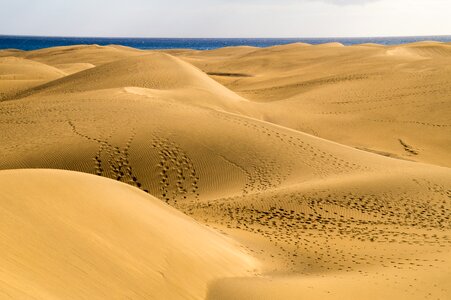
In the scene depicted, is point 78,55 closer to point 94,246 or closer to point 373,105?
point 373,105

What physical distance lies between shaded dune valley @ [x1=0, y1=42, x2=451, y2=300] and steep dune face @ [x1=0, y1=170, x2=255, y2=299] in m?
0.03

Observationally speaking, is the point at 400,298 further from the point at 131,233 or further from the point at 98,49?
the point at 98,49

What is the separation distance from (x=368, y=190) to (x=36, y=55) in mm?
74754

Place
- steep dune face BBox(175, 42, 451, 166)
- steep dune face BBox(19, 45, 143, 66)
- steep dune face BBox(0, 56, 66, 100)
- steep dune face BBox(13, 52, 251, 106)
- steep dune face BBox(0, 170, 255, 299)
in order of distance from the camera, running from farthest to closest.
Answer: steep dune face BBox(19, 45, 143, 66) → steep dune face BBox(0, 56, 66, 100) → steep dune face BBox(13, 52, 251, 106) → steep dune face BBox(175, 42, 451, 166) → steep dune face BBox(0, 170, 255, 299)

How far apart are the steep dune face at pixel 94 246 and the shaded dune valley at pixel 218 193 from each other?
0.03 metres

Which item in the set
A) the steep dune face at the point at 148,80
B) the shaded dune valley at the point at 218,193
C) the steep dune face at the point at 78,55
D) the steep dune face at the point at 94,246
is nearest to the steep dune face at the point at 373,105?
the shaded dune valley at the point at 218,193

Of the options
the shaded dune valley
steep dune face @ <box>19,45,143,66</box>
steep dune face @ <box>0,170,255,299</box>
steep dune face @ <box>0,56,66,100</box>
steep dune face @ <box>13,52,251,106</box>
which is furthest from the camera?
steep dune face @ <box>19,45,143,66</box>

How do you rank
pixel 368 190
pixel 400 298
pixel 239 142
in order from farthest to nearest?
pixel 239 142, pixel 368 190, pixel 400 298

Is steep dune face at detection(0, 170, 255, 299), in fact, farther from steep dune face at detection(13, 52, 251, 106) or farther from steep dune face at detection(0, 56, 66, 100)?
steep dune face at detection(0, 56, 66, 100)

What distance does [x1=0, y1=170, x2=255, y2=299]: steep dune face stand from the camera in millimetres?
5195

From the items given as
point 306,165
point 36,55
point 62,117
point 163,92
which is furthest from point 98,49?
point 306,165

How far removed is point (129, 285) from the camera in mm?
5832

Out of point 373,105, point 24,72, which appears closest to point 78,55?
point 24,72

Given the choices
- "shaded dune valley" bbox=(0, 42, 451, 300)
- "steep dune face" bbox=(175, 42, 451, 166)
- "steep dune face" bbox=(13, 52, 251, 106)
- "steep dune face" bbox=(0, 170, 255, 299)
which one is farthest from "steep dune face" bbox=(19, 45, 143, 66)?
"steep dune face" bbox=(0, 170, 255, 299)
